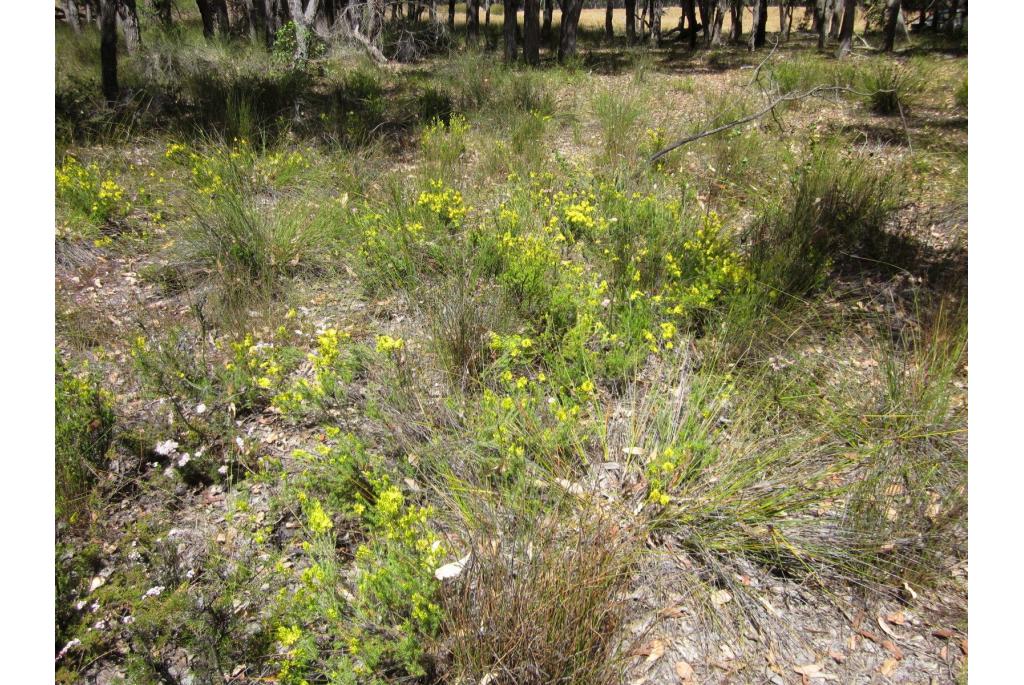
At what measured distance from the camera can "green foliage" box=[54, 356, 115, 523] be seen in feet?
8.67

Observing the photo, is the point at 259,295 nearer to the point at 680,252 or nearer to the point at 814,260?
the point at 680,252

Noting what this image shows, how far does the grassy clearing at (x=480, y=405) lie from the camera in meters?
2.09

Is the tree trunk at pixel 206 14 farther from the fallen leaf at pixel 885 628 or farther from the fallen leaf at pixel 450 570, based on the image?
the fallen leaf at pixel 885 628

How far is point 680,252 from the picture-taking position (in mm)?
4203

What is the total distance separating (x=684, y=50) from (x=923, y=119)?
1383 centimetres

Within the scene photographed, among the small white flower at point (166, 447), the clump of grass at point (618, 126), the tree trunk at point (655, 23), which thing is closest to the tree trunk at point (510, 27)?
the clump of grass at point (618, 126)

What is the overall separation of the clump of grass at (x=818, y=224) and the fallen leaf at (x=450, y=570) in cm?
283

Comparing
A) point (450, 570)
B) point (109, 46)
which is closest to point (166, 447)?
point (450, 570)

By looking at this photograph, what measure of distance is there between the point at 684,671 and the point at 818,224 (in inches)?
148

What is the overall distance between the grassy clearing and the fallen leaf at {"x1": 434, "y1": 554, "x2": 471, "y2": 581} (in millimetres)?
20

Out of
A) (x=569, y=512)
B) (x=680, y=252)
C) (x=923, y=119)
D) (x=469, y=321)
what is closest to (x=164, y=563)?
(x=569, y=512)

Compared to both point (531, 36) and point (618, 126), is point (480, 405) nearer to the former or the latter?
point (618, 126)

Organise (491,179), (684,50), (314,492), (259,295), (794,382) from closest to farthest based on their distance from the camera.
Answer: (314,492)
(794,382)
(259,295)
(491,179)
(684,50)

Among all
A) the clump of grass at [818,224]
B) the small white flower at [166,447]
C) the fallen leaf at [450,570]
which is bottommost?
the fallen leaf at [450,570]
